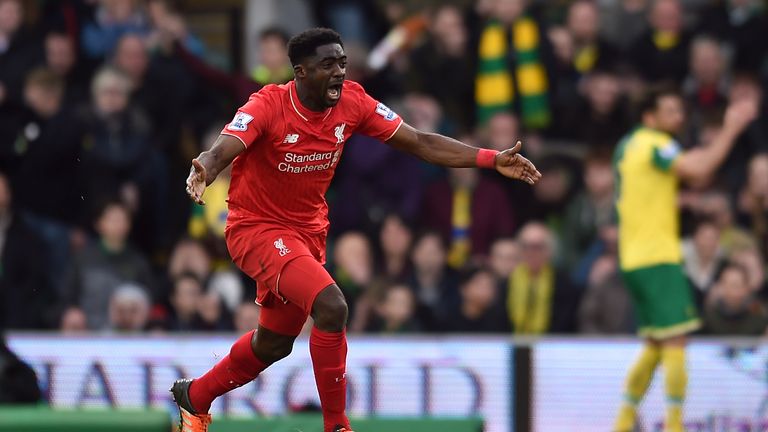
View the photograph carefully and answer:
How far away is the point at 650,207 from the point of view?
10562 millimetres

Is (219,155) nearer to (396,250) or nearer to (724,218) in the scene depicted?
(396,250)

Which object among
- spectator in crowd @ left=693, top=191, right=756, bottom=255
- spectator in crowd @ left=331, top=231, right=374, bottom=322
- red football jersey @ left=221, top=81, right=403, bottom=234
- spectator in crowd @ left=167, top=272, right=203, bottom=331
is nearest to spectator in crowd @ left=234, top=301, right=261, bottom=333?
spectator in crowd @ left=167, top=272, right=203, bottom=331

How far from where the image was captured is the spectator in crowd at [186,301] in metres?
12.7

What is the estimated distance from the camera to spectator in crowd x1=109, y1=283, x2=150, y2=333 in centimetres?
1274

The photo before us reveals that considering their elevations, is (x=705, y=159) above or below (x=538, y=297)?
above

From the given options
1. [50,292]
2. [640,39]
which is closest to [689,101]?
[640,39]

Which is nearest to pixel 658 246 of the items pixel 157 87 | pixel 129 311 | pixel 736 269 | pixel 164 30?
pixel 736 269

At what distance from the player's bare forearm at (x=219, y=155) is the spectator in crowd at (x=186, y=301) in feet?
16.1

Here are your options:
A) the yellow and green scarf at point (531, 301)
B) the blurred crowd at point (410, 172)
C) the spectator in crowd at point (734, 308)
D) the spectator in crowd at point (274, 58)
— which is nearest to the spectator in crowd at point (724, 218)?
the blurred crowd at point (410, 172)

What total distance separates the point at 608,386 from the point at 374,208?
2.83 metres

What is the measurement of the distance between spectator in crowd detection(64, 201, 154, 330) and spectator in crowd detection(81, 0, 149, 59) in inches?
71.8

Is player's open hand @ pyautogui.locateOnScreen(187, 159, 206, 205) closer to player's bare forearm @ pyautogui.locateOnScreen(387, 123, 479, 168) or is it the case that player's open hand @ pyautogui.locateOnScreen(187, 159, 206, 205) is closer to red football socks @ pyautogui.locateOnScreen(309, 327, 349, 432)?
red football socks @ pyautogui.locateOnScreen(309, 327, 349, 432)

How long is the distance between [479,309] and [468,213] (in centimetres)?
103

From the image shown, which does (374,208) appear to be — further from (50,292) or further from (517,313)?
(50,292)
